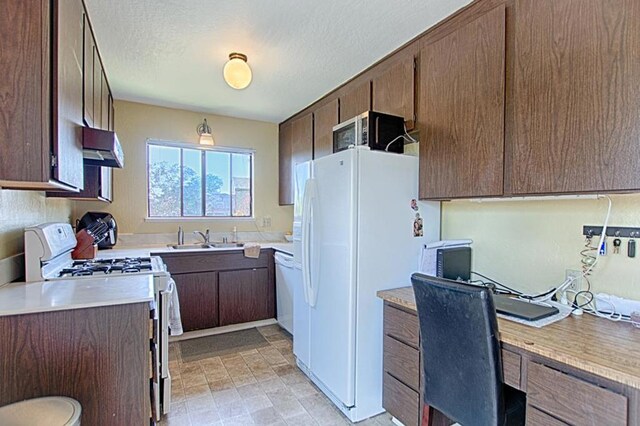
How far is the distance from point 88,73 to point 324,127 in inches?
81.2

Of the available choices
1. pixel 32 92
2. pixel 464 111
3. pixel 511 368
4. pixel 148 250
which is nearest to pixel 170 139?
pixel 148 250

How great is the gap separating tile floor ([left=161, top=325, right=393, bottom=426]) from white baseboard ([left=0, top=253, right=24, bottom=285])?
3.94ft

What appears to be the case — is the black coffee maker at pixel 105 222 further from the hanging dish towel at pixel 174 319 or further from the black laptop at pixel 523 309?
the black laptop at pixel 523 309

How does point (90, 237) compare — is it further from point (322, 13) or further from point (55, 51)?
point (322, 13)

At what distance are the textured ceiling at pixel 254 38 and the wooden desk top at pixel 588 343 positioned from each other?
5.74 feet

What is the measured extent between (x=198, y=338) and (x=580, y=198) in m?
3.41

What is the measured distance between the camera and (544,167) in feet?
5.22

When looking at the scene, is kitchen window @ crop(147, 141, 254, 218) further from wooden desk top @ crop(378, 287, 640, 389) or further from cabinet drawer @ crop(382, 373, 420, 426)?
wooden desk top @ crop(378, 287, 640, 389)

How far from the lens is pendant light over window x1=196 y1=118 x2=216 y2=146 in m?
3.93

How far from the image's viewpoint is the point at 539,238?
1917 millimetres

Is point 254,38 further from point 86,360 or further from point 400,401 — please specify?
point 400,401

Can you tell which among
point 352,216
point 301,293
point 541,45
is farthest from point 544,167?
point 301,293

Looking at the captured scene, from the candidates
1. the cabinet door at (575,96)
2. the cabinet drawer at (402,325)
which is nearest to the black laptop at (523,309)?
the cabinet drawer at (402,325)

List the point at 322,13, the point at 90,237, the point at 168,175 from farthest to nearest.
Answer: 1. the point at 168,175
2. the point at 90,237
3. the point at 322,13
